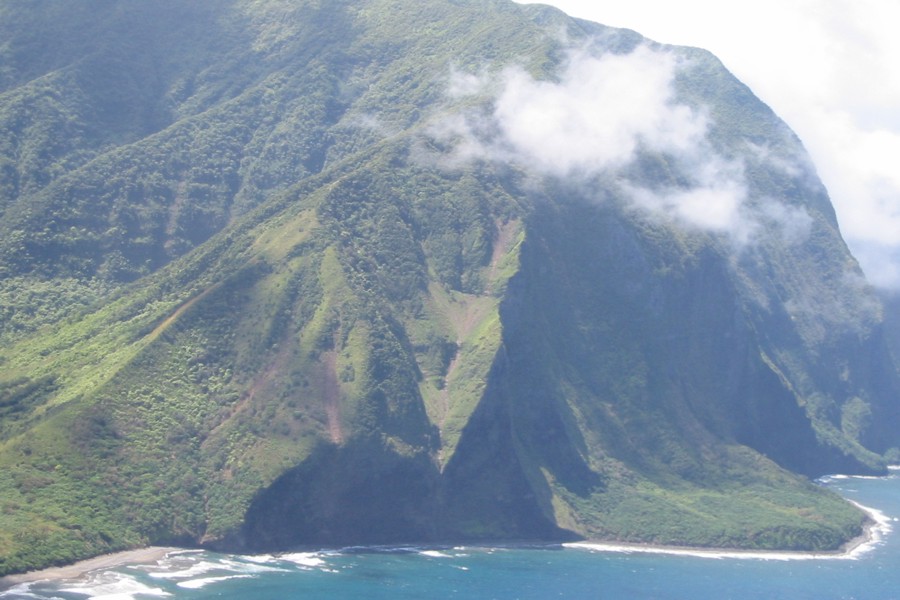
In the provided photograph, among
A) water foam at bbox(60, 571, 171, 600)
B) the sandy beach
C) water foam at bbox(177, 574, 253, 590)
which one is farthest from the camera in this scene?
water foam at bbox(177, 574, 253, 590)

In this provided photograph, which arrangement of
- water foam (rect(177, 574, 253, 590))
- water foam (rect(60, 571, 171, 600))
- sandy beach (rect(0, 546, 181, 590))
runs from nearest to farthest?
1. water foam (rect(60, 571, 171, 600))
2. sandy beach (rect(0, 546, 181, 590))
3. water foam (rect(177, 574, 253, 590))

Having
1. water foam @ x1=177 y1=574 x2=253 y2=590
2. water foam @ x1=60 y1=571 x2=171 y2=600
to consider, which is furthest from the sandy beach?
water foam @ x1=177 y1=574 x2=253 y2=590

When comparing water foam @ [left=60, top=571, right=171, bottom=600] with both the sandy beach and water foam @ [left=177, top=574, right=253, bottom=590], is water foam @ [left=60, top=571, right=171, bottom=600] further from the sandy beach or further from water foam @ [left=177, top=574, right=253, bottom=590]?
water foam @ [left=177, top=574, right=253, bottom=590]

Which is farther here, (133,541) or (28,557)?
(133,541)

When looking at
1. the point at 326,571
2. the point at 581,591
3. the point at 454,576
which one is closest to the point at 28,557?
the point at 326,571

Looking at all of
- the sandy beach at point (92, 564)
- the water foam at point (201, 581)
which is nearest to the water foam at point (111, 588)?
the sandy beach at point (92, 564)

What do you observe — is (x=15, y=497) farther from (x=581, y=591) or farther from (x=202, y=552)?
(x=581, y=591)

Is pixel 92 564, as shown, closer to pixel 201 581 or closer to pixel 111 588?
pixel 111 588

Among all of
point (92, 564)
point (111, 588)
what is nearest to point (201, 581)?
point (111, 588)
